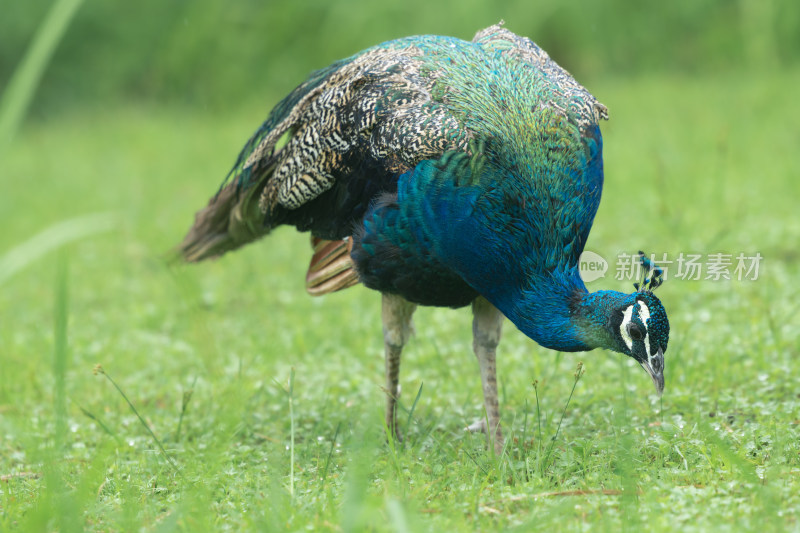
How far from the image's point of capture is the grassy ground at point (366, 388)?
10.5ft

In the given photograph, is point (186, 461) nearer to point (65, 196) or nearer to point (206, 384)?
point (206, 384)

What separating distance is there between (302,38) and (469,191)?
8349 millimetres

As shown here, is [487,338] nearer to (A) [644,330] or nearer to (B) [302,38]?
(A) [644,330]

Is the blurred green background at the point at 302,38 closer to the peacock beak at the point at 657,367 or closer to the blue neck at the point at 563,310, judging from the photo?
the blue neck at the point at 563,310

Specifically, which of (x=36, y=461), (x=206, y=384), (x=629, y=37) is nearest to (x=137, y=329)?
(x=206, y=384)

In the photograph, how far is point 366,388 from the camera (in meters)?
5.00

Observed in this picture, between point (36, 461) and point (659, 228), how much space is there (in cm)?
446

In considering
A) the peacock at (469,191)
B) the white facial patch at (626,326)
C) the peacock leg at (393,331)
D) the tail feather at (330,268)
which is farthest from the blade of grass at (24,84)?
the peacock leg at (393,331)

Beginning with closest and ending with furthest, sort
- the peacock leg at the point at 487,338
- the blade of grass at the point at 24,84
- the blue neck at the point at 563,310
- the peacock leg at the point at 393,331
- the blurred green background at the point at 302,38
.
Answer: the blade of grass at the point at 24,84, the blue neck at the point at 563,310, the peacock leg at the point at 487,338, the peacock leg at the point at 393,331, the blurred green background at the point at 302,38

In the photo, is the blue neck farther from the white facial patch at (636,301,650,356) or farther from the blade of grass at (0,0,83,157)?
the blade of grass at (0,0,83,157)

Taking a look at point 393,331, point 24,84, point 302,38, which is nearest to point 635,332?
point 393,331

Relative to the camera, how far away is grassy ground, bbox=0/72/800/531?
3.19 metres

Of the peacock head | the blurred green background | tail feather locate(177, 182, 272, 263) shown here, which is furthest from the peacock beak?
the blurred green background

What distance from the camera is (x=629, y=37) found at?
1141 cm
